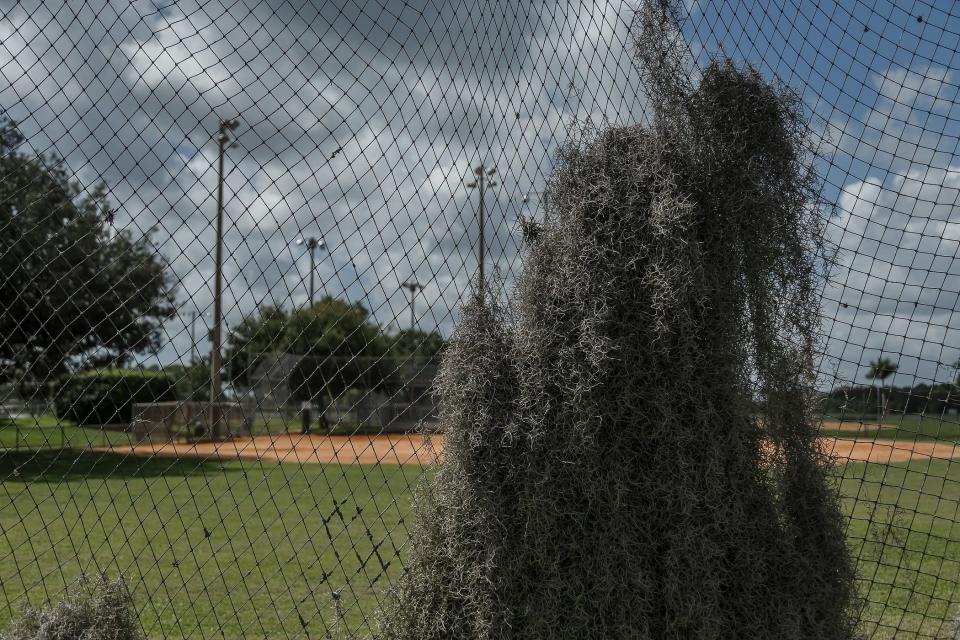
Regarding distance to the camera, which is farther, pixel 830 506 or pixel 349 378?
pixel 349 378

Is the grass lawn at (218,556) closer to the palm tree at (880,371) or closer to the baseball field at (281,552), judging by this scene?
the baseball field at (281,552)

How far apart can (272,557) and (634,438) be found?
4130 mm

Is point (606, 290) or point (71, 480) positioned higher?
point (606, 290)

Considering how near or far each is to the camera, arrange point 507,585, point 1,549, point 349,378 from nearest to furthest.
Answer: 1. point 507,585
2. point 1,549
3. point 349,378

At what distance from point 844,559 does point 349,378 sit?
20881 millimetres

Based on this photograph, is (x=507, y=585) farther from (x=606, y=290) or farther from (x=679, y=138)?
(x=679, y=138)

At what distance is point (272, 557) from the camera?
6055 mm

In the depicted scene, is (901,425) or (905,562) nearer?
(901,425)

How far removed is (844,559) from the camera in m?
3.01

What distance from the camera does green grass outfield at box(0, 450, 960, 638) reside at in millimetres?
3543

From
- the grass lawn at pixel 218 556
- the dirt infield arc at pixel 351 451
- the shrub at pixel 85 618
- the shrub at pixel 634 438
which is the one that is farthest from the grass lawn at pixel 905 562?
the shrub at pixel 85 618

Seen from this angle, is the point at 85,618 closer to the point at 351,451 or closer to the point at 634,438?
the point at 634,438

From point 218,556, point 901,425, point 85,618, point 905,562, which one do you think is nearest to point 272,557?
point 218,556

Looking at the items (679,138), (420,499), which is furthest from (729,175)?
(420,499)
